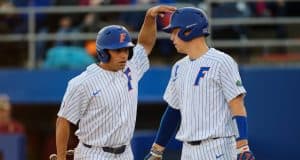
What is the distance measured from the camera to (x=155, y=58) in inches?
523

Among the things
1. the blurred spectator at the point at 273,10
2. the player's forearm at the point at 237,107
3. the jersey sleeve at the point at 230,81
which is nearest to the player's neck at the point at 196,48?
the jersey sleeve at the point at 230,81

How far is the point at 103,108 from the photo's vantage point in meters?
7.50

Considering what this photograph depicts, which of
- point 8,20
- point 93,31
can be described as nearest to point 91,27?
point 93,31

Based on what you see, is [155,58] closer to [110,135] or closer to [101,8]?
[101,8]

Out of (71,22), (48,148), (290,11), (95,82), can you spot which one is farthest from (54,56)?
(95,82)

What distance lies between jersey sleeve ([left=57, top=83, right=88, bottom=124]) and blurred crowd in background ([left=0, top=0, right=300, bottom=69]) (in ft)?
17.1

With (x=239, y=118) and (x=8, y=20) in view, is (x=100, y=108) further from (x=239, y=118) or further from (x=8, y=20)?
(x=8, y=20)

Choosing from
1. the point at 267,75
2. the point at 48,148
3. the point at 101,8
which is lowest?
the point at 48,148

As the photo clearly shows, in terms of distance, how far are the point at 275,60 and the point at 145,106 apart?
1984mm

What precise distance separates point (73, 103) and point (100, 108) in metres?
0.22

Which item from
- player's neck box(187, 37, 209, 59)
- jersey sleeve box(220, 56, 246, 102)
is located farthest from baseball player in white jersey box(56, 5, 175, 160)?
jersey sleeve box(220, 56, 246, 102)

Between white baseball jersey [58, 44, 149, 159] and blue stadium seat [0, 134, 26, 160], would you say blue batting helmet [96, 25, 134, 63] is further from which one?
blue stadium seat [0, 134, 26, 160]

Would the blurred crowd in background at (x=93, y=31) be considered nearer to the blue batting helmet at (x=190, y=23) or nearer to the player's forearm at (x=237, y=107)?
the blue batting helmet at (x=190, y=23)

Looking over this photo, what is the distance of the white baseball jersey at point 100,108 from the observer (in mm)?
7461
